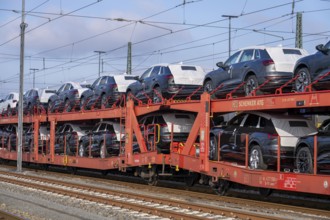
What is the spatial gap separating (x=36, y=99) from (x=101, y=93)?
8985 millimetres

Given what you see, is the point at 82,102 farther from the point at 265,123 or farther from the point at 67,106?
the point at 265,123

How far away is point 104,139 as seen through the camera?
22.3 meters

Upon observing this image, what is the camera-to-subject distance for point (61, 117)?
26.6m

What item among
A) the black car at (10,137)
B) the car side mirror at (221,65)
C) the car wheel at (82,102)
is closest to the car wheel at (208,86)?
the car side mirror at (221,65)

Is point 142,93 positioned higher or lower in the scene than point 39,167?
higher

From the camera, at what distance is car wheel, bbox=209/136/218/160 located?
1595 cm

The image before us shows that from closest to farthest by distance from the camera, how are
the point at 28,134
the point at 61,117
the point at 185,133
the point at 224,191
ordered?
the point at 224,191 < the point at 185,133 < the point at 61,117 < the point at 28,134

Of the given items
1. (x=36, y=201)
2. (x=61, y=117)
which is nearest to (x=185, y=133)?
(x=36, y=201)

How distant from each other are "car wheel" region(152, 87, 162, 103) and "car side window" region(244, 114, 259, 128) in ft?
16.1

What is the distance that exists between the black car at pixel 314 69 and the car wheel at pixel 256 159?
5.84ft

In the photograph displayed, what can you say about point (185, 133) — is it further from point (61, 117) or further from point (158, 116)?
point (61, 117)

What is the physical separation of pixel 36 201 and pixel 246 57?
6959mm

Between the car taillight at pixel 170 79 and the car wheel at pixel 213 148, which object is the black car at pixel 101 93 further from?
the car wheel at pixel 213 148

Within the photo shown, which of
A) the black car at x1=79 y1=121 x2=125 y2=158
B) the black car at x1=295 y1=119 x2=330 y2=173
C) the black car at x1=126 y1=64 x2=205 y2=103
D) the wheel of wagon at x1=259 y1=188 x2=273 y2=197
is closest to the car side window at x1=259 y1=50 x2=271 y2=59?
the black car at x1=295 y1=119 x2=330 y2=173
